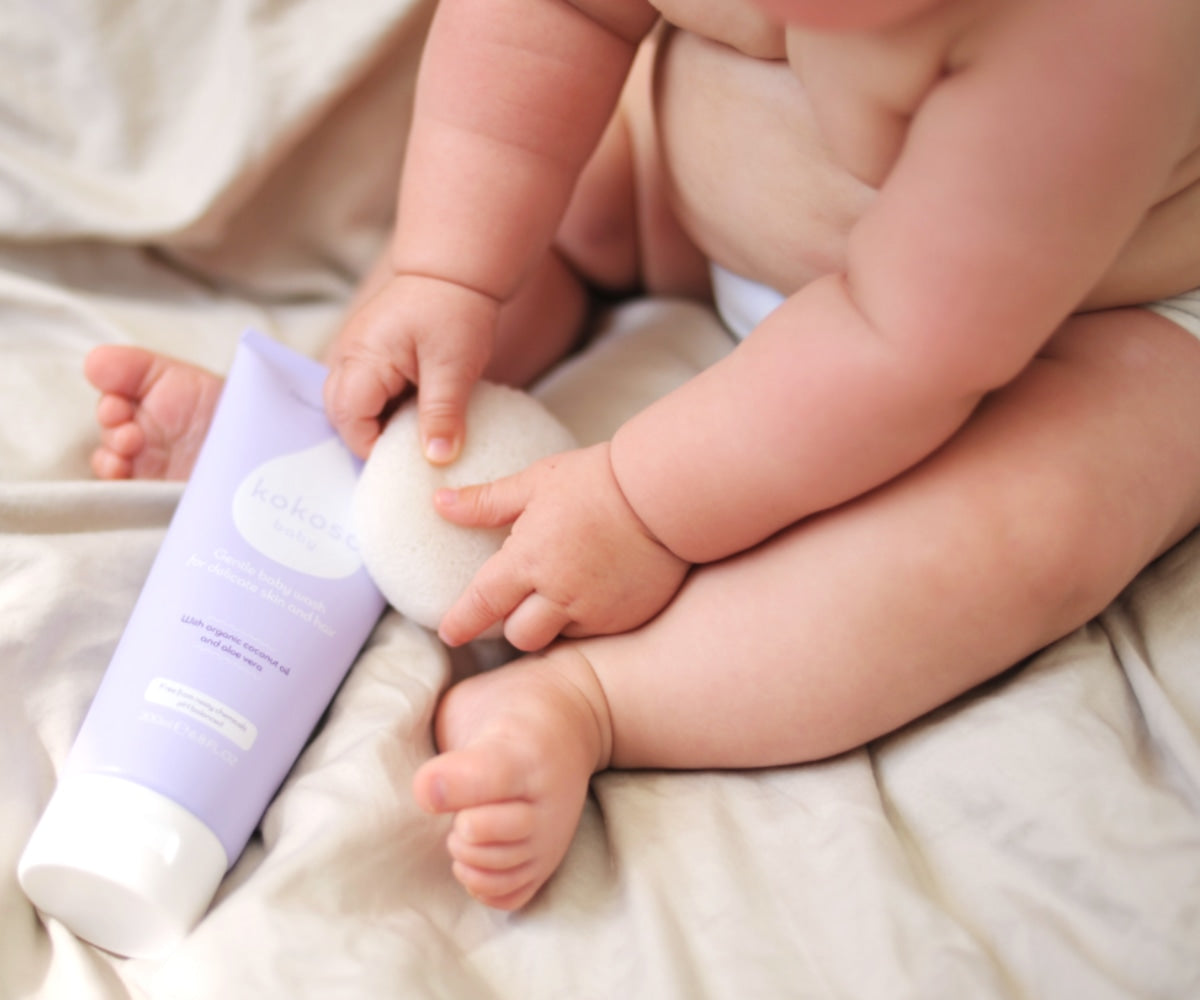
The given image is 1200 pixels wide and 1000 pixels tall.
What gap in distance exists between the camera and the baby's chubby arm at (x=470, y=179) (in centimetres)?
69

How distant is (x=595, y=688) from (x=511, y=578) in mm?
83

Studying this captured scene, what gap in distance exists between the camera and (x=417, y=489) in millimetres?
655

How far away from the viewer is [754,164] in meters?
0.66

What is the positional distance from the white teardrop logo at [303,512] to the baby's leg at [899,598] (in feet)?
0.42

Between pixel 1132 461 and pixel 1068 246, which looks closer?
pixel 1068 246

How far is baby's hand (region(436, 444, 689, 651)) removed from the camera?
24.2 inches

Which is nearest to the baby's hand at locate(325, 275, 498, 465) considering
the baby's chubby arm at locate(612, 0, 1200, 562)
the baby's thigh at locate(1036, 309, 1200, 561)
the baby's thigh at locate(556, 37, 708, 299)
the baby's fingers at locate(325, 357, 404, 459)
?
the baby's fingers at locate(325, 357, 404, 459)

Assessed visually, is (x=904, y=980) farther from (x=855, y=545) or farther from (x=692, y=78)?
(x=692, y=78)

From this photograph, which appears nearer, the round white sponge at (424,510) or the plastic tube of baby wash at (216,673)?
the plastic tube of baby wash at (216,673)

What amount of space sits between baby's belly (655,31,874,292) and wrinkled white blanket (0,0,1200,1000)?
16cm

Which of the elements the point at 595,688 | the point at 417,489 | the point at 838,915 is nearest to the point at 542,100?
the point at 417,489

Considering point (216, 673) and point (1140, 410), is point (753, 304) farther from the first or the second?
point (216, 673)

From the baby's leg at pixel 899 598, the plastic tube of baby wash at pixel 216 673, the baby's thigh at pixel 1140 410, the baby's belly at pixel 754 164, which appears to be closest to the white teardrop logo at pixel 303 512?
the plastic tube of baby wash at pixel 216 673

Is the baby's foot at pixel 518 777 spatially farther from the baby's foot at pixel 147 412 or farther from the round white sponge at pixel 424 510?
the baby's foot at pixel 147 412
